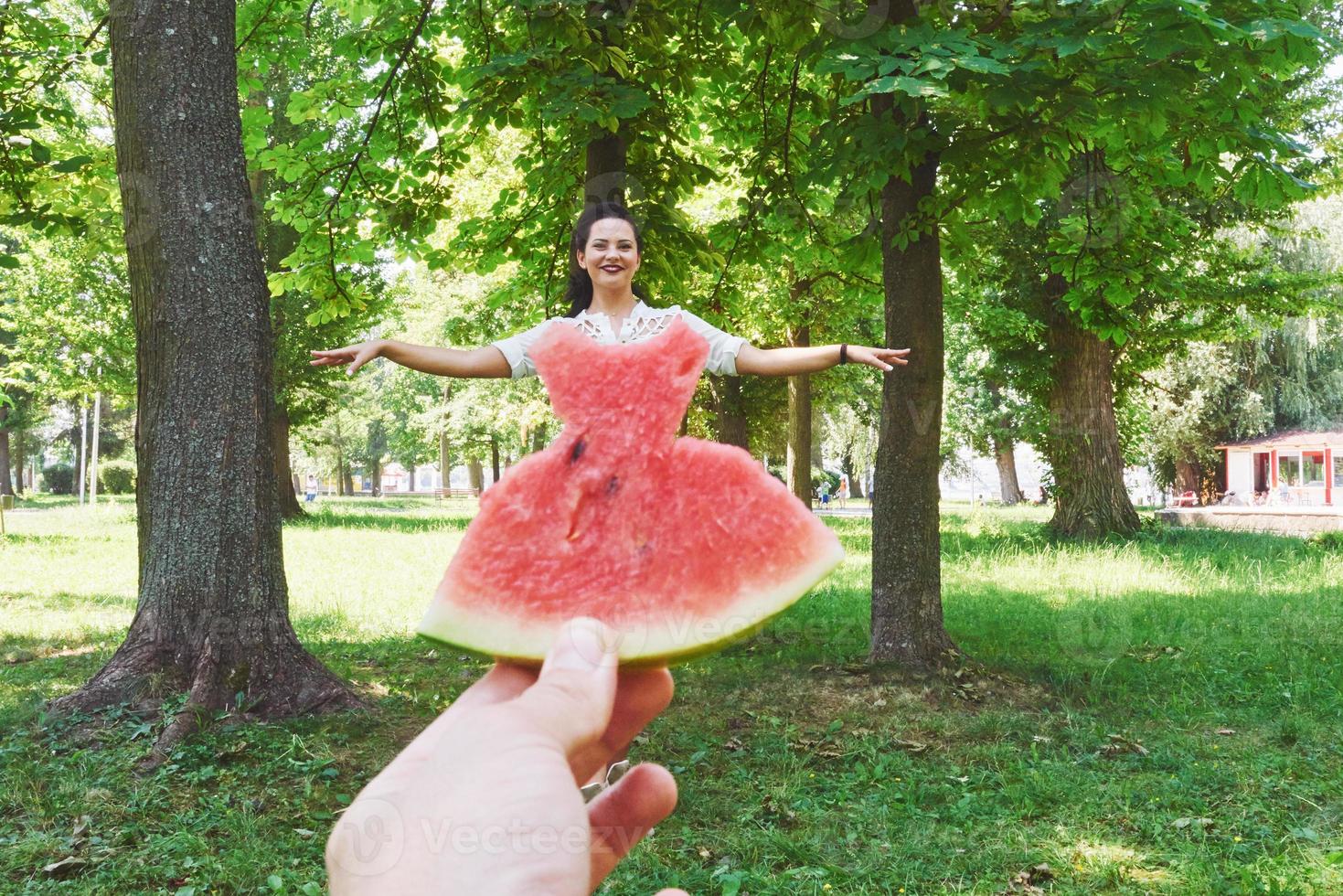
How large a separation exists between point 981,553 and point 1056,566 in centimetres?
189

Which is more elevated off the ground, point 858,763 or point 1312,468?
point 1312,468

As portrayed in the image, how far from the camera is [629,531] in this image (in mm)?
1727

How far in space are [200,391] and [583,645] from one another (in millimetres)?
4655

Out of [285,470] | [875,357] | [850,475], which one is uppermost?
[875,357]

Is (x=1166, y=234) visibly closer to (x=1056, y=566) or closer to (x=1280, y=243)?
(x=1056, y=566)

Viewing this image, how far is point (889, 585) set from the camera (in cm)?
687

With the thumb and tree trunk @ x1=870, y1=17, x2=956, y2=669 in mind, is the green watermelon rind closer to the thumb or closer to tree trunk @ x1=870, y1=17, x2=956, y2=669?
the thumb

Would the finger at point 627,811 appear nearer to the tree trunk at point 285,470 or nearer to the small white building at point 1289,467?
the tree trunk at point 285,470

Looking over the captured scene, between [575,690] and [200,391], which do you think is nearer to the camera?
[575,690]

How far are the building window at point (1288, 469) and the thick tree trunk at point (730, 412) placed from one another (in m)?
31.9

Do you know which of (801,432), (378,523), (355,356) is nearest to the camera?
(355,356)

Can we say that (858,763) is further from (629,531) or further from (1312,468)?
(1312,468)

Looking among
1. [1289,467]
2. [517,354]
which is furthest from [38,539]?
[1289,467]

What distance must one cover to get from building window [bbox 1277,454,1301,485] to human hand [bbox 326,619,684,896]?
45.3 metres
